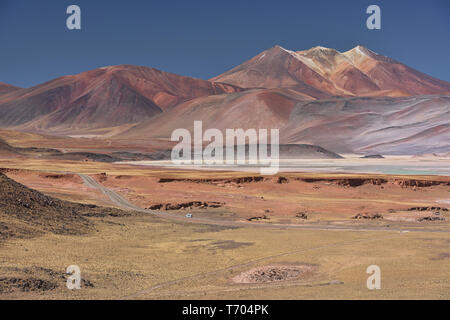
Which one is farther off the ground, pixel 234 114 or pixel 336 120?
pixel 234 114

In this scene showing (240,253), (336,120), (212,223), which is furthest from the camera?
(336,120)

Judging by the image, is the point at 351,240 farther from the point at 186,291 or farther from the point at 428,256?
the point at 186,291

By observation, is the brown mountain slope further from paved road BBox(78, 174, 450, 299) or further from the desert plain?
the desert plain

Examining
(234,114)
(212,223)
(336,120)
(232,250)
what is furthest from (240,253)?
(234,114)

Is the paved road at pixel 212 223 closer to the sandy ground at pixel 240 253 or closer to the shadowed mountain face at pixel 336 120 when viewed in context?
the sandy ground at pixel 240 253

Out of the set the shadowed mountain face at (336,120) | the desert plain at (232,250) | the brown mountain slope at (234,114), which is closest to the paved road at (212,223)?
the desert plain at (232,250)

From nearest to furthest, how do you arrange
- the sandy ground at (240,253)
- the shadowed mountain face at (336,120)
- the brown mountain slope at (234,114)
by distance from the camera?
the sandy ground at (240,253), the shadowed mountain face at (336,120), the brown mountain slope at (234,114)

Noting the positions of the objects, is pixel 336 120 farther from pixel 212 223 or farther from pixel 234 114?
pixel 212 223

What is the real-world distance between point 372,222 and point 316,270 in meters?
14.2

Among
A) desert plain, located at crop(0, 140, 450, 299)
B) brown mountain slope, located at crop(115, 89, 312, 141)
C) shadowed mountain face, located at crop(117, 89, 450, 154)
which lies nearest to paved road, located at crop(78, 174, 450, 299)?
desert plain, located at crop(0, 140, 450, 299)

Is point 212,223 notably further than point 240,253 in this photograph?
Yes

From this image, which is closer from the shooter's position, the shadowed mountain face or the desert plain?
the desert plain

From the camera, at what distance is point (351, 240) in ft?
77.5

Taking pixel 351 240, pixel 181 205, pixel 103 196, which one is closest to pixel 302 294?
pixel 351 240
